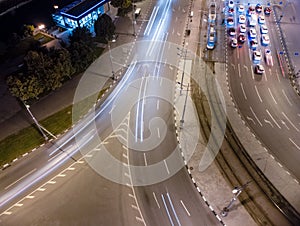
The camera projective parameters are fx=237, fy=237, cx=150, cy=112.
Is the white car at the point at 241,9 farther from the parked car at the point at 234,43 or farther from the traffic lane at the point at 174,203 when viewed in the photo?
the traffic lane at the point at 174,203

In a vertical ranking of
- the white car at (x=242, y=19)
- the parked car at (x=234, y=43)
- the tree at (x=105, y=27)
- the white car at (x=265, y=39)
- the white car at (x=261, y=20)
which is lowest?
the white car at (x=265, y=39)

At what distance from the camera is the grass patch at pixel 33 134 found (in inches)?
1694

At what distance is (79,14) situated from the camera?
67562mm

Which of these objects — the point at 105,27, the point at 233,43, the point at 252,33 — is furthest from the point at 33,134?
the point at 252,33

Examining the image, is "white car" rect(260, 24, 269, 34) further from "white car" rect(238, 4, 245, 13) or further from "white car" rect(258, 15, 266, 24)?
"white car" rect(238, 4, 245, 13)

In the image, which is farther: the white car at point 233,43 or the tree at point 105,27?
the white car at point 233,43

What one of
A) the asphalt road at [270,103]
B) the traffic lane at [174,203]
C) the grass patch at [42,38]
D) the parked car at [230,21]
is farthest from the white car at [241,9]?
the traffic lane at [174,203]

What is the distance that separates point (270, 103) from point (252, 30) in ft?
94.7

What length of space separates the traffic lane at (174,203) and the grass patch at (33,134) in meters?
20.5

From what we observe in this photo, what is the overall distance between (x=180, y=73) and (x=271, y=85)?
856 inches

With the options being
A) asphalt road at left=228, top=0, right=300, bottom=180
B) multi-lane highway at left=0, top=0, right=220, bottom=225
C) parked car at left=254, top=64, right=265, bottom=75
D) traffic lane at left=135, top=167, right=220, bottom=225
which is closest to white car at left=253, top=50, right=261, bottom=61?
asphalt road at left=228, top=0, right=300, bottom=180

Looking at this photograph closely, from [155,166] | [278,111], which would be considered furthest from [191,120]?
[278,111]

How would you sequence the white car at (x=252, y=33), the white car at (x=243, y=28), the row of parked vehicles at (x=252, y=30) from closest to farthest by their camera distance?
the row of parked vehicles at (x=252, y=30) < the white car at (x=252, y=33) < the white car at (x=243, y=28)

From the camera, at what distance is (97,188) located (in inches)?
1531
